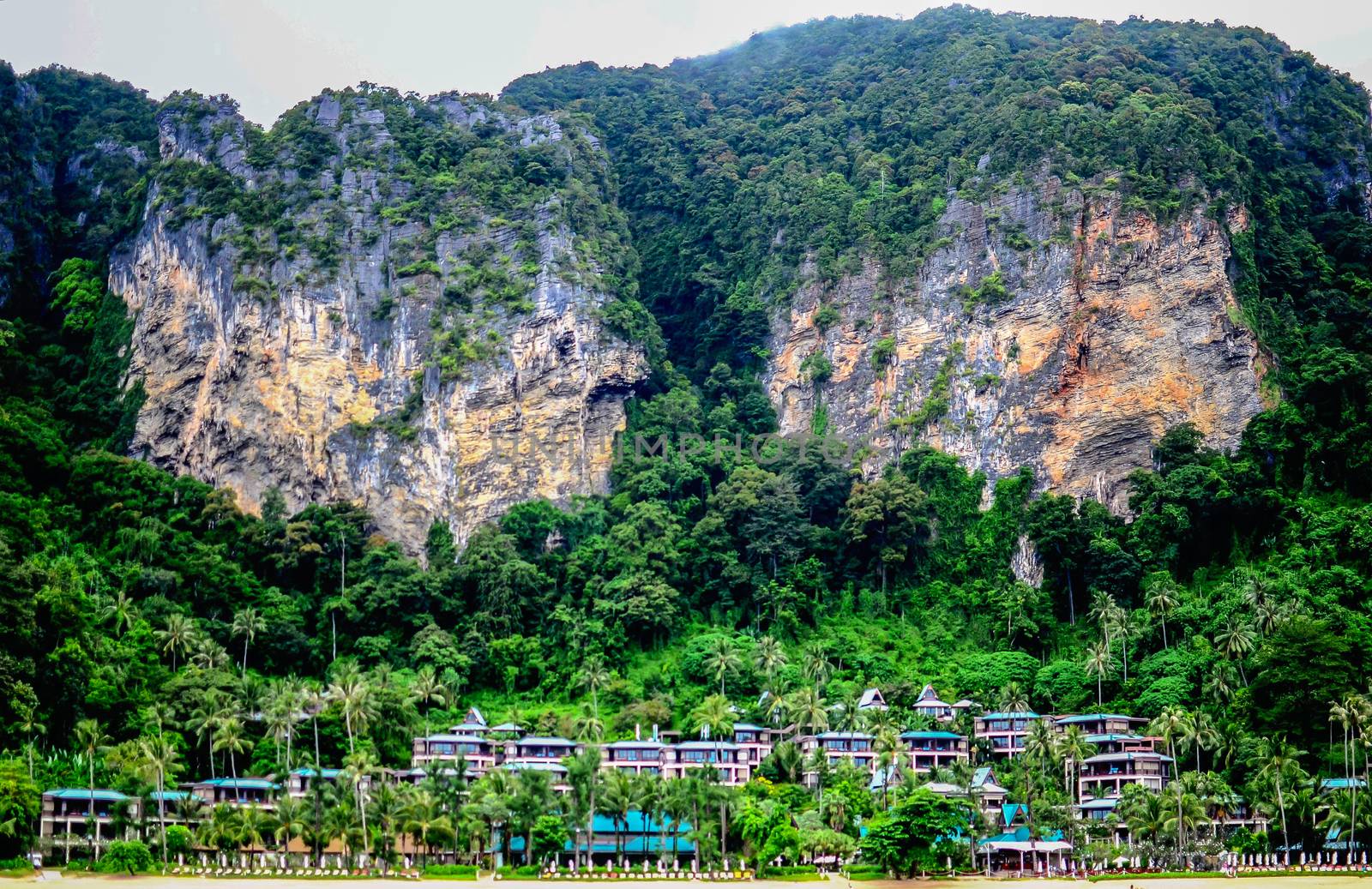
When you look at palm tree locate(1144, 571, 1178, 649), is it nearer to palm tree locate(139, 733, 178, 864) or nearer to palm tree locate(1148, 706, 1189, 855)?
palm tree locate(1148, 706, 1189, 855)

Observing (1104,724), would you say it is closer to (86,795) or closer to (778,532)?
(778,532)

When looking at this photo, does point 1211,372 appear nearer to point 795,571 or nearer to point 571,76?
point 795,571

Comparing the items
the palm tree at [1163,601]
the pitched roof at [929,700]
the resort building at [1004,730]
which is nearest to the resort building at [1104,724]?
the resort building at [1004,730]

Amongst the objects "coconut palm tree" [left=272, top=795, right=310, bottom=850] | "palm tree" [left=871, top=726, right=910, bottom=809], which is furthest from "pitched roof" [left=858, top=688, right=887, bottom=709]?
"coconut palm tree" [left=272, top=795, right=310, bottom=850]

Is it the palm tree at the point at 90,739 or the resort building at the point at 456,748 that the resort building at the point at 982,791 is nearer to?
the resort building at the point at 456,748

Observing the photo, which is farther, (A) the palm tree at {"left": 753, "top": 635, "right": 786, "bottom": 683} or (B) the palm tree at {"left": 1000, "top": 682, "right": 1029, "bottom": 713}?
(A) the palm tree at {"left": 753, "top": 635, "right": 786, "bottom": 683}

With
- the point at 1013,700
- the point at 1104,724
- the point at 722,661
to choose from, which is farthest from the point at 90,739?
the point at 1104,724

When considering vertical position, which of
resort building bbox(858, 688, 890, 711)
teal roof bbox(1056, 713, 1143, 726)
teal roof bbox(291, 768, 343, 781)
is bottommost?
teal roof bbox(291, 768, 343, 781)
